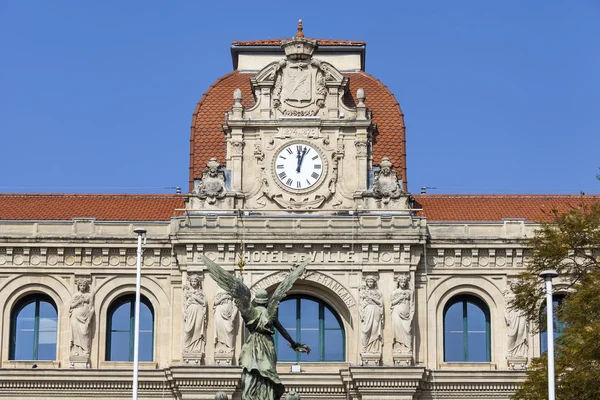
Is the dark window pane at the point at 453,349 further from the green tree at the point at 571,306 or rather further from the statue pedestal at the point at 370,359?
the green tree at the point at 571,306

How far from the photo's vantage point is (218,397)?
142 ft

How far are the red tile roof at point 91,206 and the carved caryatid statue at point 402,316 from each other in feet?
37.9

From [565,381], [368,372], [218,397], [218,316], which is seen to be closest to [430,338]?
[368,372]

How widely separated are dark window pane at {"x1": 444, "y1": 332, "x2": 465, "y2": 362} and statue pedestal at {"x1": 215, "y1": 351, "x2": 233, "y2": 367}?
957 cm

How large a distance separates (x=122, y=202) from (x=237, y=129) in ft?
26.9

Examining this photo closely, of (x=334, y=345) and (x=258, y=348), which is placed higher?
(x=334, y=345)

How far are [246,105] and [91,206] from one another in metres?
8.58

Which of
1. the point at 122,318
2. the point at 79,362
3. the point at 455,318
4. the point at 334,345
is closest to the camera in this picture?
the point at 79,362

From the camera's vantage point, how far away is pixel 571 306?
63000mm

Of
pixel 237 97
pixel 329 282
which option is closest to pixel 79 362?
pixel 329 282

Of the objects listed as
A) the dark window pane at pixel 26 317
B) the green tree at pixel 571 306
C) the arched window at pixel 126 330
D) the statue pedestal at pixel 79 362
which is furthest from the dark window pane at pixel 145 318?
the green tree at pixel 571 306

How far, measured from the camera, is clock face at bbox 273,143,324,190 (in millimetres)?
75750

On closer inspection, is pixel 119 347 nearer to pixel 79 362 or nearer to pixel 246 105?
pixel 79 362

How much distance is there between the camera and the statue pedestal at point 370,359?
7338 cm
